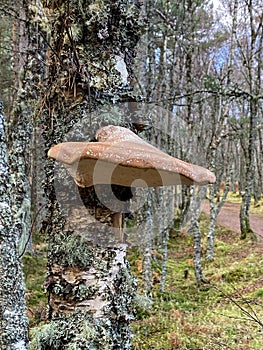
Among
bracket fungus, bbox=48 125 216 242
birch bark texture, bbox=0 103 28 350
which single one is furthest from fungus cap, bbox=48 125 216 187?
birch bark texture, bbox=0 103 28 350

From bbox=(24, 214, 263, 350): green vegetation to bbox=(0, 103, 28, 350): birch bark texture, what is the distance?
0.74 feet

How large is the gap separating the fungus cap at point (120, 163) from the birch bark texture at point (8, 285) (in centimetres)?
60

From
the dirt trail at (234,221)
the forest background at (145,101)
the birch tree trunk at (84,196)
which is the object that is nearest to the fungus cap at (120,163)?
the birch tree trunk at (84,196)

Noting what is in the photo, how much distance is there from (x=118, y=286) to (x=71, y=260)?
0.24 m

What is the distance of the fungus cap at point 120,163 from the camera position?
1210mm

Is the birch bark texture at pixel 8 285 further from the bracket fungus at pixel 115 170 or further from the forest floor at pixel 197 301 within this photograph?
the bracket fungus at pixel 115 170

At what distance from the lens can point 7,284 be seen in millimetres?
1772

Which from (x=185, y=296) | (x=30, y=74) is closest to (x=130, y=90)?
(x=30, y=74)

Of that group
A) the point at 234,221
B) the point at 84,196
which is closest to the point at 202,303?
the point at 84,196

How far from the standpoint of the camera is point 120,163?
121 cm

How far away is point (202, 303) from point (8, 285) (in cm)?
473

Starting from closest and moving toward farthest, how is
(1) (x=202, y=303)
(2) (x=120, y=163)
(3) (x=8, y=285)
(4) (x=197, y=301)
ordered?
1. (2) (x=120, y=163)
2. (3) (x=8, y=285)
3. (1) (x=202, y=303)
4. (4) (x=197, y=301)

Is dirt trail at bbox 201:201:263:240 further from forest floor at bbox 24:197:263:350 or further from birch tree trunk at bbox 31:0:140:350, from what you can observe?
birch tree trunk at bbox 31:0:140:350

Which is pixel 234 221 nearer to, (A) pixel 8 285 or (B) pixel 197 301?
(B) pixel 197 301
